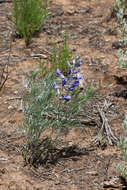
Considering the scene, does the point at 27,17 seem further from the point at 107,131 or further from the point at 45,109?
the point at 45,109

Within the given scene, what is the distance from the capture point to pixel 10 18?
6289 mm

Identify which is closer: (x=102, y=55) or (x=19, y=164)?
(x=19, y=164)

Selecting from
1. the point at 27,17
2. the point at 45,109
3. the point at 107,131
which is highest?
the point at 27,17

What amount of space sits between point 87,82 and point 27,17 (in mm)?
1411

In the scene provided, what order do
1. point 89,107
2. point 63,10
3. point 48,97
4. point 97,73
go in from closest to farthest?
point 48,97
point 89,107
point 97,73
point 63,10

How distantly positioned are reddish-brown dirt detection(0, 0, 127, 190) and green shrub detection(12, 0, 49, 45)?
0.58ft

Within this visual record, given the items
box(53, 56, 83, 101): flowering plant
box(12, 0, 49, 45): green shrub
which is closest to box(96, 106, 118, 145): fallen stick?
box(53, 56, 83, 101): flowering plant

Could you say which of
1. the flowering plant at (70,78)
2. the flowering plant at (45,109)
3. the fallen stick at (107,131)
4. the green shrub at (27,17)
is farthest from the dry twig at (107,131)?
the green shrub at (27,17)

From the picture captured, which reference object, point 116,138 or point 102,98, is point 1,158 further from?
point 102,98

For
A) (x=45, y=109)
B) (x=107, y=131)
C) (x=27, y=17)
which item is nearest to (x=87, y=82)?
(x=107, y=131)

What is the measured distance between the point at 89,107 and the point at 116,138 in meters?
0.59

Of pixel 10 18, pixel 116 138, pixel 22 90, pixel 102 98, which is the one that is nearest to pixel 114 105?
pixel 102 98

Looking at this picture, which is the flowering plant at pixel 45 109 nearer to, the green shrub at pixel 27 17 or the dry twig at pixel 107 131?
the dry twig at pixel 107 131

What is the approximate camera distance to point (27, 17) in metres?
5.63
